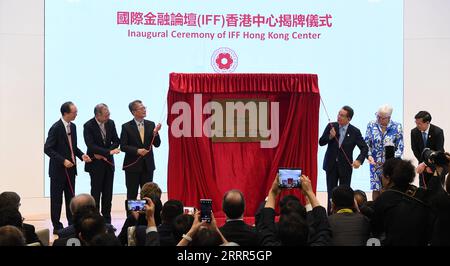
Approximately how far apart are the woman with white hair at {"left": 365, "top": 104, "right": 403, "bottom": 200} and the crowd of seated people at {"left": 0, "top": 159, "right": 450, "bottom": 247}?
2.83 m

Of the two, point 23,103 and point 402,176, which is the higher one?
point 23,103

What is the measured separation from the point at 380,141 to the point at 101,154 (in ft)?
9.17

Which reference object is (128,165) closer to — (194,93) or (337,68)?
(194,93)

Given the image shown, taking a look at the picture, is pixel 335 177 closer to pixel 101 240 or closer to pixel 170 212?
pixel 170 212

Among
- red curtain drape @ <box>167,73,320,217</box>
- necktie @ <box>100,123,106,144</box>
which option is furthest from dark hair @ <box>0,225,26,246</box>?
necktie @ <box>100,123,106,144</box>

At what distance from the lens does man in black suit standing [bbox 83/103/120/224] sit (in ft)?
22.7

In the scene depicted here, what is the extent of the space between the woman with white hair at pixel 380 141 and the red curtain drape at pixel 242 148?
0.72 m

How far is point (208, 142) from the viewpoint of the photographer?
6.69 meters

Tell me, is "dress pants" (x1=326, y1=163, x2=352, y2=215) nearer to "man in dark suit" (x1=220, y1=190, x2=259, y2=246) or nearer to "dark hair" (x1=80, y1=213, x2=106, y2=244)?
"man in dark suit" (x1=220, y1=190, x2=259, y2=246)

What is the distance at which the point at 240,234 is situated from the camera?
11.8ft

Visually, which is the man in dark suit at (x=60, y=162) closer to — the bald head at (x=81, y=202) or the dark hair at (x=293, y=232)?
the bald head at (x=81, y=202)

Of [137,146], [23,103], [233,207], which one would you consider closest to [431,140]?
[137,146]

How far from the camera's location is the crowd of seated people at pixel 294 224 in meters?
3.38
